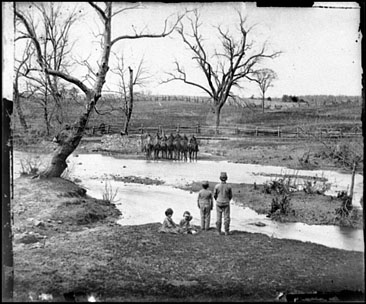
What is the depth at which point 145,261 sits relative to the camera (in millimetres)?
2756

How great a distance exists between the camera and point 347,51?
115 inches

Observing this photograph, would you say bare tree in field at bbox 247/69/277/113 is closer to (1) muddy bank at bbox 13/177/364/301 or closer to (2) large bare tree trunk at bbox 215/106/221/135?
(2) large bare tree trunk at bbox 215/106/221/135

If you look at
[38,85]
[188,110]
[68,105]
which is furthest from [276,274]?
[38,85]

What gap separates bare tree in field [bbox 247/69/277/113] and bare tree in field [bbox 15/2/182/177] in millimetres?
644

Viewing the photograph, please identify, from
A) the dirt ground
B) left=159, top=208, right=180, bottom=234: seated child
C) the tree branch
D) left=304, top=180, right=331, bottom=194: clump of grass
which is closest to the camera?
the dirt ground

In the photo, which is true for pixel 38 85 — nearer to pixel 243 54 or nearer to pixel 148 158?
pixel 148 158

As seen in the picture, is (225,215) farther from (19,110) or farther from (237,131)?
(19,110)

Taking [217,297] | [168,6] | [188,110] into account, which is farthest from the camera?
[188,110]

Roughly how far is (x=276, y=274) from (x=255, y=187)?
574 mm

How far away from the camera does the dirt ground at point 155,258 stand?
8.73 ft

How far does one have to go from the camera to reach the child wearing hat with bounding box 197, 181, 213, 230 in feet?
9.61

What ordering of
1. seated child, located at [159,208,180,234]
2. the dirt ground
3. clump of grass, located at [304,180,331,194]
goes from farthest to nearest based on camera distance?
clump of grass, located at [304,180,331,194] < seated child, located at [159,208,180,234] < the dirt ground

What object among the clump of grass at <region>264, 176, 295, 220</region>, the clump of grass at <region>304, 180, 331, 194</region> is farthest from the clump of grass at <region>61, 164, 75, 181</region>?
the clump of grass at <region>304, 180, 331, 194</region>

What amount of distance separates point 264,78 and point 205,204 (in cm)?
95
